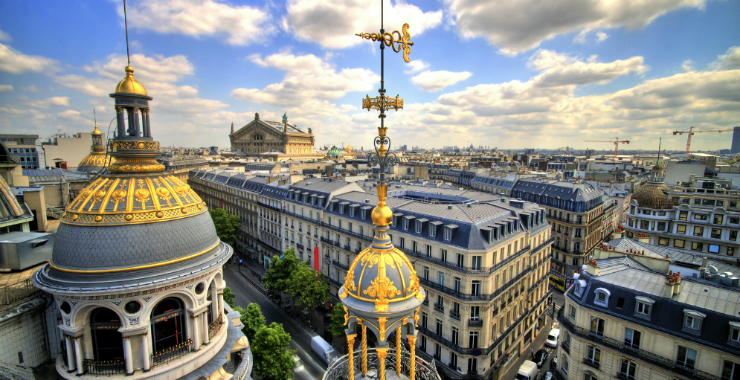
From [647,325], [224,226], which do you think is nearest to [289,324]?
[224,226]

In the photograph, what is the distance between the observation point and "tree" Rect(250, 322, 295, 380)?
28875 millimetres

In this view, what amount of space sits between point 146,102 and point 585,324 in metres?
33.9

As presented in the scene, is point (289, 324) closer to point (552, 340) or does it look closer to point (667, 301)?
point (552, 340)

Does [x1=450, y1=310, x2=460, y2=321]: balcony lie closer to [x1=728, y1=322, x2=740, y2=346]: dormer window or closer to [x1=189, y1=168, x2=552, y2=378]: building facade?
[x1=189, y1=168, x2=552, y2=378]: building facade

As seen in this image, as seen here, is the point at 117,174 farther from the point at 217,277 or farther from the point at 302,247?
the point at 302,247

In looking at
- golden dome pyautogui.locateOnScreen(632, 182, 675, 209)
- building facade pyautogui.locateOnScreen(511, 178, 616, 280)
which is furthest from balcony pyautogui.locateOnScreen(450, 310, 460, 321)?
golden dome pyautogui.locateOnScreen(632, 182, 675, 209)

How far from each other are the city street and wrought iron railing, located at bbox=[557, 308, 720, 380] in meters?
24.4

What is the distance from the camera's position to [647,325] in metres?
24.1

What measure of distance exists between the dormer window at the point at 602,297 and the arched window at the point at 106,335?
3114 cm

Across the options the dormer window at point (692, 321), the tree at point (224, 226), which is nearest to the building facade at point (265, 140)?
the tree at point (224, 226)

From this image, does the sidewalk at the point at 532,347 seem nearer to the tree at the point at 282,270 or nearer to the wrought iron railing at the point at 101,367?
the tree at the point at 282,270

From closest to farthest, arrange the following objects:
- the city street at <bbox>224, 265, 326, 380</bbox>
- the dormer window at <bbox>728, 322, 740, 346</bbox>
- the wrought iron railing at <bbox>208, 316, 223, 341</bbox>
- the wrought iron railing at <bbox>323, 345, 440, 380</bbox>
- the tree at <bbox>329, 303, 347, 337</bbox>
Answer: the wrought iron railing at <bbox>323, 345, 440, 380</bbox> → the wrought iron railing at <bbox>208, 316, 223, 341</bbox> → the dormer window at <bbox>728, 322, 740, 346</bbox> → the tree at <bbox>329, 303, 347, 337</bbox> → the city street at <bbox>224, 265, 326, 380</bbox>

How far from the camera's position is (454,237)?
33.8 meters

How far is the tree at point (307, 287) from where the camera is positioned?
4225 cm
